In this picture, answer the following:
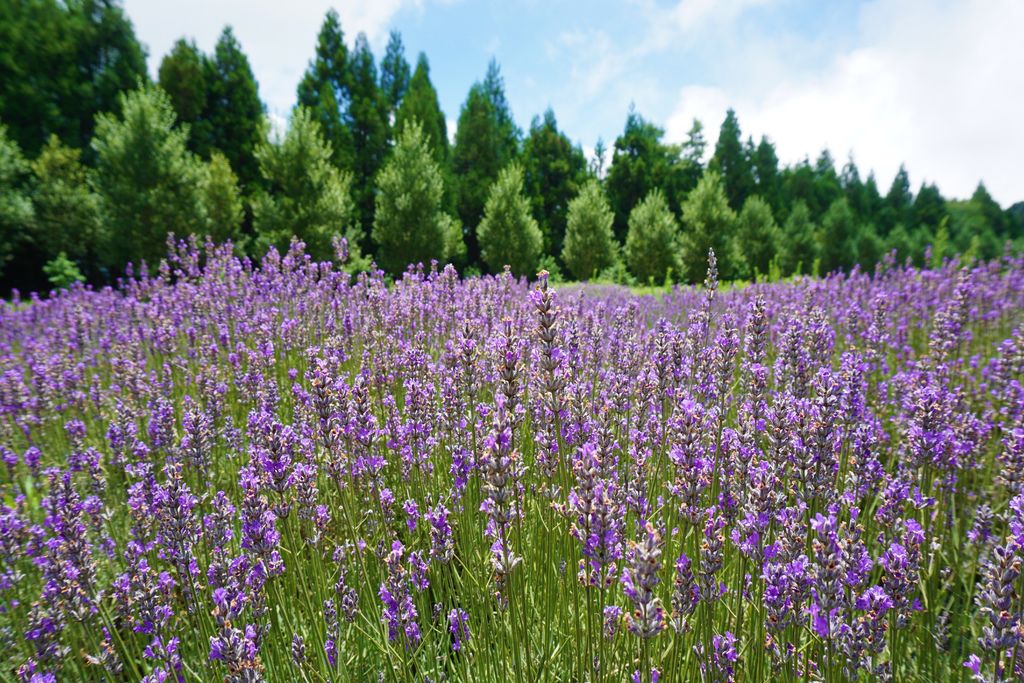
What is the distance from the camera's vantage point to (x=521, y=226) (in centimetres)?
2105

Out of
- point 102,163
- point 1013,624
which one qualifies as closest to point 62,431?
point 1013,624

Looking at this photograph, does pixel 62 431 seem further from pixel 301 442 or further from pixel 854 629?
pixel 854 629

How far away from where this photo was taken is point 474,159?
27.3 metres

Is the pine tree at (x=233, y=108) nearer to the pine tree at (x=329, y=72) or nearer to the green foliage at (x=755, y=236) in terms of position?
the pine tree at (x=329, y=72)

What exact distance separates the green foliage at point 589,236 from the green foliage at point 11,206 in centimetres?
2151

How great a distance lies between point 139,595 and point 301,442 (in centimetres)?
111

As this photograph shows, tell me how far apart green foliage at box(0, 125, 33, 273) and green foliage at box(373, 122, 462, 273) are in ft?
42.6

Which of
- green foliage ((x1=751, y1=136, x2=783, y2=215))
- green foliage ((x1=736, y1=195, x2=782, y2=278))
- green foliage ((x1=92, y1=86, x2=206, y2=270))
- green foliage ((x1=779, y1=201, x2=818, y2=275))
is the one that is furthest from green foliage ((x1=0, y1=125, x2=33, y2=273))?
green foliage ((x1=751, y1=136, x2=783, y2=215))

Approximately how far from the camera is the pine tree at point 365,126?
78.4ft

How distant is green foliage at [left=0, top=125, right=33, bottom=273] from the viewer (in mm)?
17484

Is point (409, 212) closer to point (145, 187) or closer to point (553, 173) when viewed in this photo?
point (145, 187)

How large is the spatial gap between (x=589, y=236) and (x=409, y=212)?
843 cm

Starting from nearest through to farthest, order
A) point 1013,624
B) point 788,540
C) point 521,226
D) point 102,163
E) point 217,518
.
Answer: point 788,540
point 1013,624
point 217,518
point 102,163
point 521,226

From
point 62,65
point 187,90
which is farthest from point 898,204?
point 62,65
